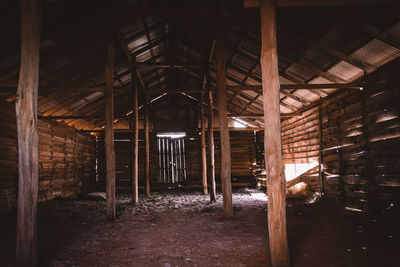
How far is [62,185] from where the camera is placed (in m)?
13.1

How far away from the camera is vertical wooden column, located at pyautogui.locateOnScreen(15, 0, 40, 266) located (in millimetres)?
3240

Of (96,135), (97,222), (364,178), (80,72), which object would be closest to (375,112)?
(364,178)

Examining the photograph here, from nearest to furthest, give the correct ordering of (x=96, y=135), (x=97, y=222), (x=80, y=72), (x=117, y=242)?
(x=117, y=242)
(x=97, y=222)
(x=80, y=72)
(x=96, y=135)

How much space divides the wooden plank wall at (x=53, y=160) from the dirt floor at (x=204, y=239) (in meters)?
3.22

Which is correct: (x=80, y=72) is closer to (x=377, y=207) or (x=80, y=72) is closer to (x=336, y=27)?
(x=336, y=27)

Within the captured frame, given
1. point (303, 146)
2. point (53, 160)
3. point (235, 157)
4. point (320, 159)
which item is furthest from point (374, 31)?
point (53, 160)

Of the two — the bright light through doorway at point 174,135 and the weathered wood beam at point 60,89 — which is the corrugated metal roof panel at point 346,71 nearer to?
the weathered wood beam at point 60,89

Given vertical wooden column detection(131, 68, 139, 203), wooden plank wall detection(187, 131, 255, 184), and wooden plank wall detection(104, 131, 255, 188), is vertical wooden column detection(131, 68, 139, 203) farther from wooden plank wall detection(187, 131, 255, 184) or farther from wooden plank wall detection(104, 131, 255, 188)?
wooden plank wall detection(187, 131, 255, 184)

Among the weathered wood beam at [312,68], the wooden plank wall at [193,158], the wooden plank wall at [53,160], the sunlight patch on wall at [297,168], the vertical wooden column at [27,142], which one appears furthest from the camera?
the wooden plank wall at [193,158]

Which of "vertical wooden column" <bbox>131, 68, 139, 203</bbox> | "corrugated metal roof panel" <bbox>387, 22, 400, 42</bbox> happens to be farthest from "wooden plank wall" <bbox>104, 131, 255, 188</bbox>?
"corrugated metal roof panel" <bbox>387, 22, 400, 42</bbox>

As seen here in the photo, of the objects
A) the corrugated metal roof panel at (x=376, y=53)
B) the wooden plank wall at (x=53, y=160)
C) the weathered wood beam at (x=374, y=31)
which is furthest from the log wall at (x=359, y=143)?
the wooden plank wall at (x=53, y=160)

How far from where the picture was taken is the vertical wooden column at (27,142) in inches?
128

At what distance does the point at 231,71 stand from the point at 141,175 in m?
10.3

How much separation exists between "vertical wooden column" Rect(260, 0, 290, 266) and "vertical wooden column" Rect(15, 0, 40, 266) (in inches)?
129
